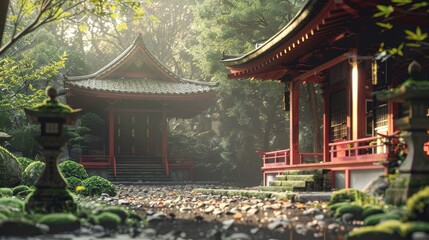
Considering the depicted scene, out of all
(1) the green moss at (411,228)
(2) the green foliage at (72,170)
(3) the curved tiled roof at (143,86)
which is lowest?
(1) the green moss at (411,228)

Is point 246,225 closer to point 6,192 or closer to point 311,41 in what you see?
point 6,192

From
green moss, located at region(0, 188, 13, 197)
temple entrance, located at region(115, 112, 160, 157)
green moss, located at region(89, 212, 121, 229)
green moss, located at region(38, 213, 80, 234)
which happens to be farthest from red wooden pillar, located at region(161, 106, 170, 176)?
green moss, located at region(38, 213, 80, 234)

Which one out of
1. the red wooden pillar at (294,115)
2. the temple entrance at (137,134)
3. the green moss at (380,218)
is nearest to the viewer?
the green moss at (380,218)

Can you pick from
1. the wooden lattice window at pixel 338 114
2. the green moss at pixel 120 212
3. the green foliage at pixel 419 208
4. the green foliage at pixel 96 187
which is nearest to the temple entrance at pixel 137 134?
the wooden lattice window at pixel 338 114

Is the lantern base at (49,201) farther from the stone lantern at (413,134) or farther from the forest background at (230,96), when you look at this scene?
the forest background at (230,96)

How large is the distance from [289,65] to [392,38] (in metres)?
5.53

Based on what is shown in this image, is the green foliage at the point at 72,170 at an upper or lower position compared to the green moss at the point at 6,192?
upper

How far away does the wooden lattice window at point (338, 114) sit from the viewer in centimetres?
1850

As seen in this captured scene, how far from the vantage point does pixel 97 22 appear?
57.6m

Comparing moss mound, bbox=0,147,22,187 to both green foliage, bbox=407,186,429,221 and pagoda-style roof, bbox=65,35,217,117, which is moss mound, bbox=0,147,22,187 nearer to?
green foliage, bbox=407,186,429,221

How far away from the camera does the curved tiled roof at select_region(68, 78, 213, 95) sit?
31.0 m

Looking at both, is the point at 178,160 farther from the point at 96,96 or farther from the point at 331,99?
the point at 331,99

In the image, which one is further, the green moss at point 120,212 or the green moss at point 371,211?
the green moss at point 371,211

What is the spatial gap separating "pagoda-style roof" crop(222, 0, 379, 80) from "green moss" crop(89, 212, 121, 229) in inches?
277
